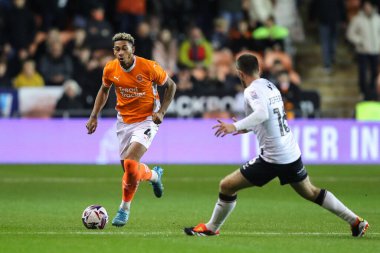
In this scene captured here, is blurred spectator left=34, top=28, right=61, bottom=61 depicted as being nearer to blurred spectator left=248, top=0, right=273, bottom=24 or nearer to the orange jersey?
blurred spectator left=248, top=0, right=273, bottom=24

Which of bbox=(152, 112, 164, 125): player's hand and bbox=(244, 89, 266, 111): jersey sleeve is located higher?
bbox=(244, 89, 266, 111): jersey sleeve

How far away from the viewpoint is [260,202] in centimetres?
1530

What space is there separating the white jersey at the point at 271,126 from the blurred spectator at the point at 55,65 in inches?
531

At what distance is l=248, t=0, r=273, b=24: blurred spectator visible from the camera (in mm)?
26594

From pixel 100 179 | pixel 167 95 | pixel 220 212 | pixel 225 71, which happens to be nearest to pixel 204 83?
pixel 225 71

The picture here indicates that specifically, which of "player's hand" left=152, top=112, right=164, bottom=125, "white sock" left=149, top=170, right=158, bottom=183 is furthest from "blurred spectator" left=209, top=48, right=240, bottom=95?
"player's hand" left=152, top=112, right=164, bottom=125

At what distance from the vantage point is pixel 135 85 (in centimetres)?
1252

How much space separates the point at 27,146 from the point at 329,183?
6.62 meters

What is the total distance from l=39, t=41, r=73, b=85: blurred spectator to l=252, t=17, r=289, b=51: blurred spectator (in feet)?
14.8

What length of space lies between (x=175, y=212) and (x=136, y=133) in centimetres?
167

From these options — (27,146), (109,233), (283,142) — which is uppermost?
(283,142)

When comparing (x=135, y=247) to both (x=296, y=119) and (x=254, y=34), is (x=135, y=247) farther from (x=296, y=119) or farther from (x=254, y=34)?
(x=254, y=34)

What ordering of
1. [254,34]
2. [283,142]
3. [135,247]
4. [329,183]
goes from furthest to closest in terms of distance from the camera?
[254,34]
[329,183]
[283,142]
[135,247]

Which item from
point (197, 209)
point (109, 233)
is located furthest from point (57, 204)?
point (109, 233)
